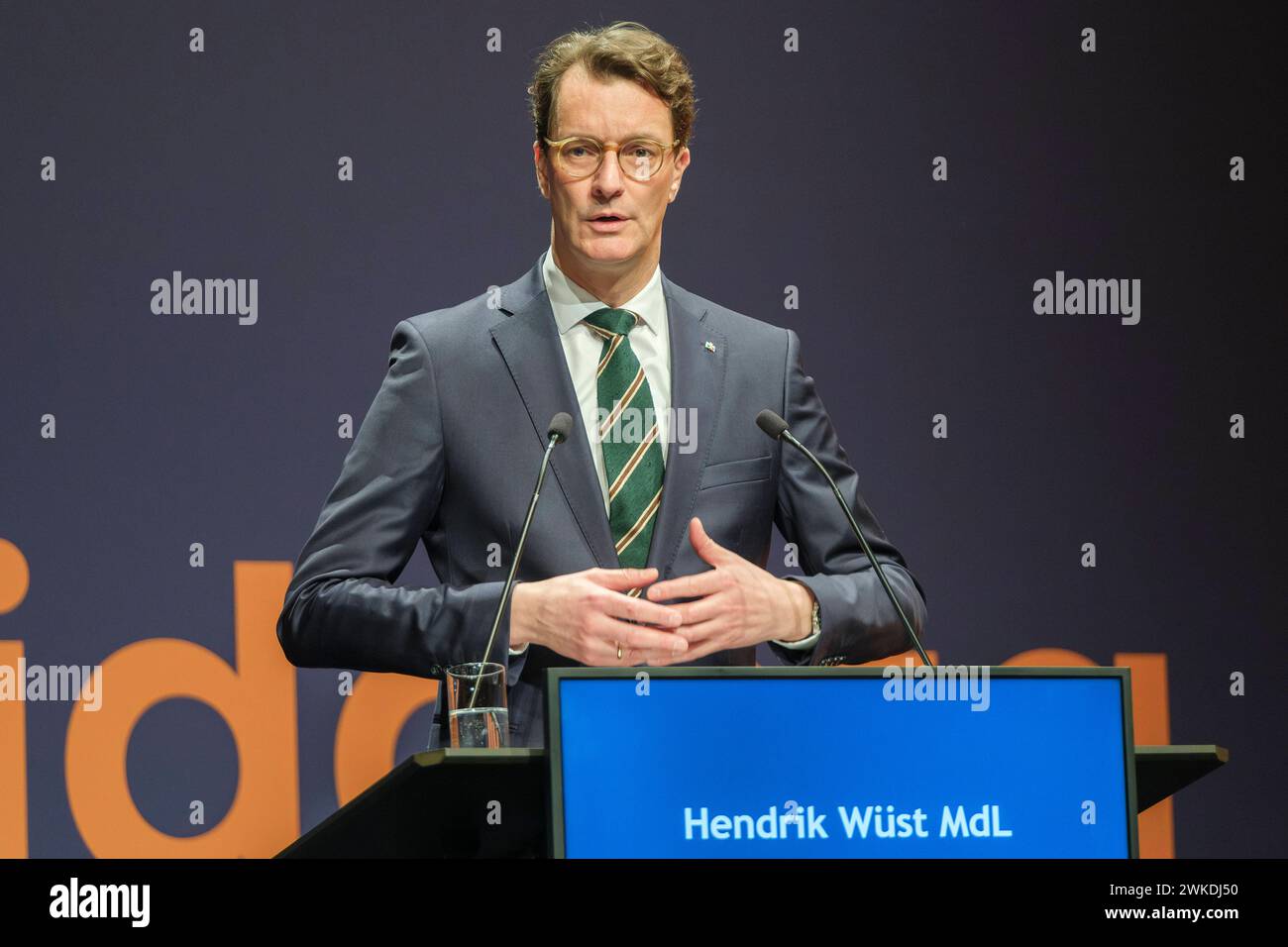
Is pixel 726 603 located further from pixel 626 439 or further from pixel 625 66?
pixel 625 66

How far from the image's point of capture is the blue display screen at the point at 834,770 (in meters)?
1.70

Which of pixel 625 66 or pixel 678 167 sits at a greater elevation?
pixel 625 66

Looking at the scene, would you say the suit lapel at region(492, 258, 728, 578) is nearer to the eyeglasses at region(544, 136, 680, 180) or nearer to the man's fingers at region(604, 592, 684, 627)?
the eyeglasses at region(544, 136, 680, 180)

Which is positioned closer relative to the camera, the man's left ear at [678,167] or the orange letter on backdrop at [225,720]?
the man's left ear at [678,167]

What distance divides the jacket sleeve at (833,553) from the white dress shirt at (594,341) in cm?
22

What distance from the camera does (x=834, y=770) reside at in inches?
68.7

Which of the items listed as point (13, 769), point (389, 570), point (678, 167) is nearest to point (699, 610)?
point (389, 570)

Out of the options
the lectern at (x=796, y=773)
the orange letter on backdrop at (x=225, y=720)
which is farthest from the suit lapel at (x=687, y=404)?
the orange letter on backdrop at (x=225, y=720)

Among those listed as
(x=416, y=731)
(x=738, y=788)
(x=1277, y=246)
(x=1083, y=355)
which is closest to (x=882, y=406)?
(x=1083, y=355)

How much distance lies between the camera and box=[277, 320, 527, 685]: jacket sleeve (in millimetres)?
2205

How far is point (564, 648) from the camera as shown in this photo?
→ 212 centimetres

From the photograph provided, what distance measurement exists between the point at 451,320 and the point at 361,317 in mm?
921

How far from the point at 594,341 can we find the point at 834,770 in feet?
3.74

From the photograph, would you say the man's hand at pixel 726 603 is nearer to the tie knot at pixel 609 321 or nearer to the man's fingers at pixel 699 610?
the man's fingers at pixel 699 610
